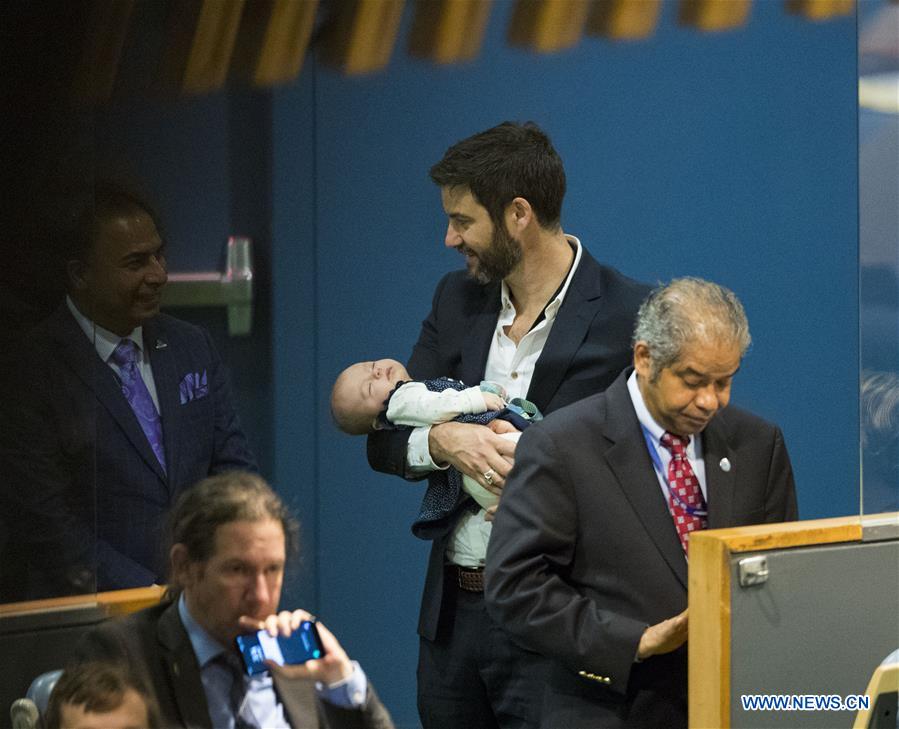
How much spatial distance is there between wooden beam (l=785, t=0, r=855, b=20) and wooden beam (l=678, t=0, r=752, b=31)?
6.1 inches

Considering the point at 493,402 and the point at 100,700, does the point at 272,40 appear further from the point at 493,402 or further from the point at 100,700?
the point at 100,700

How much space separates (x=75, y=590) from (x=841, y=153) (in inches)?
126

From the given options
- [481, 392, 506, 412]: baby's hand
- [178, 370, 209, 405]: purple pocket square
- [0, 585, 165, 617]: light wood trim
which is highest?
[178, 370, 209, 405]: purple pocket square

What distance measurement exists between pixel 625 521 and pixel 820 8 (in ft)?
8.69

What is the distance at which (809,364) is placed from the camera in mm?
5328

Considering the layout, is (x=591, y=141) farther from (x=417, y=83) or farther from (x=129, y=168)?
(x=129, y=168)

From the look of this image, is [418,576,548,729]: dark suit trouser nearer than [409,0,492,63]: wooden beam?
Yes

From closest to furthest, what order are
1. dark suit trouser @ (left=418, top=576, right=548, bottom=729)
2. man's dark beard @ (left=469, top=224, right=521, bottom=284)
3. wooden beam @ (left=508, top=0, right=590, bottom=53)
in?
1. dark suit trouser @ (left=418, top=576, right=548, bottom=729)
2. man's dark beard @ (left=469, top=224, right=521, bottom=284)
3. wooden beam @ (left=508, top=0, right=590, bottom=53)

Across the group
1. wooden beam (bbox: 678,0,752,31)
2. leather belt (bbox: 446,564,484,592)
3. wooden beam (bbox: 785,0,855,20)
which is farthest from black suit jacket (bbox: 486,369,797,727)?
wooden beam (bbox: 785,0,855,20)

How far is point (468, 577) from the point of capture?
3836 mm

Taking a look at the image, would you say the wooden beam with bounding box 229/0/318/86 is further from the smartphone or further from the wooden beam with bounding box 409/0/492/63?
the smartphone

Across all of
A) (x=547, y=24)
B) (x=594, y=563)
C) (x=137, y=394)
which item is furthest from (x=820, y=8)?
(x=137, y=394)

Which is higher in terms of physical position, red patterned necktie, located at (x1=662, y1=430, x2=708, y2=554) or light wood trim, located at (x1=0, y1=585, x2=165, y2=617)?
red patterned necktie, located at (x1=662, y1=430, x2=708, y2=554)

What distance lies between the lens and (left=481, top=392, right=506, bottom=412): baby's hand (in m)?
3.77
